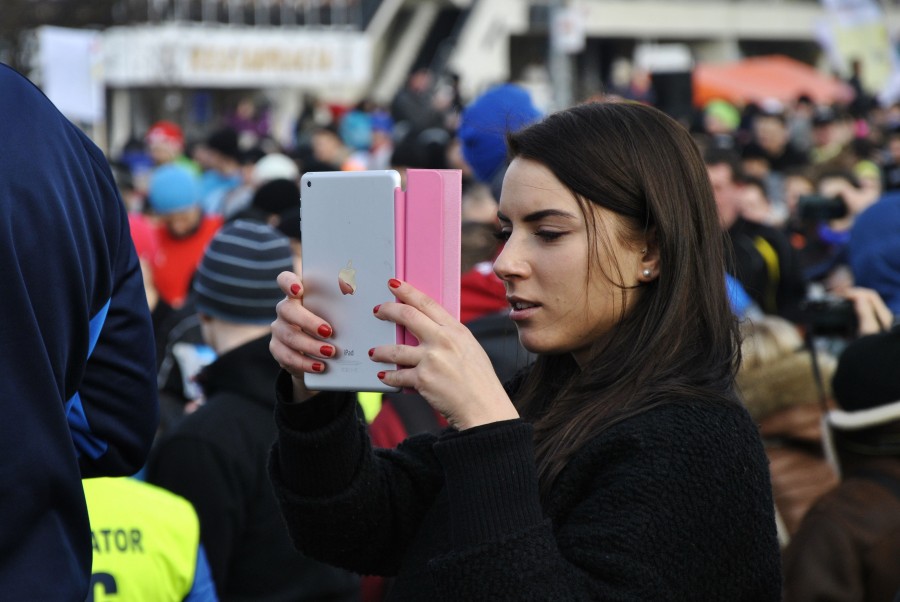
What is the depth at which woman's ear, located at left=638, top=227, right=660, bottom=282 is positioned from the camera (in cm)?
198

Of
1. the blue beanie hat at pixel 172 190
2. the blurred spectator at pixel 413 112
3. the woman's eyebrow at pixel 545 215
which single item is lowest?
the blue beanie hat at pixel 172 190

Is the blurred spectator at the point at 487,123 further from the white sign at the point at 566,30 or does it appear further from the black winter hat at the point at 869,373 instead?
the white sign at the point at 566,30

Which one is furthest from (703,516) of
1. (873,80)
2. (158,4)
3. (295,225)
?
(158,4)

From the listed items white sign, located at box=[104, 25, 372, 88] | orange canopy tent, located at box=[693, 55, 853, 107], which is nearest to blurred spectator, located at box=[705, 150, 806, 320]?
orange canopy tent, located at box=[693, 55, 853, 107]

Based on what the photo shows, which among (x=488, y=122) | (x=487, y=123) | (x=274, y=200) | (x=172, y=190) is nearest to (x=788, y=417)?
(x=487, y=123)

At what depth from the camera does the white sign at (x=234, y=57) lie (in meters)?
26.5

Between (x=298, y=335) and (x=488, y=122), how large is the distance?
388cm

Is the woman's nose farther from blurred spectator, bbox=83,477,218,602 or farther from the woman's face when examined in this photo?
blurred spectator, bbox=83,477,218,602

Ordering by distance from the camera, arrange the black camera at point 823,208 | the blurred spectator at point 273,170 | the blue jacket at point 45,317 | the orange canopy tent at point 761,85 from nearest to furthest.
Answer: the blue jacket at point 45,317 → the black camera at point 823,208 → the blurred spectator at point 273,170 → the orange canopy tent at point 761,85

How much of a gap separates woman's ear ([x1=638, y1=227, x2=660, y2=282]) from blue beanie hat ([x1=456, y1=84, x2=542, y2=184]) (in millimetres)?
3201

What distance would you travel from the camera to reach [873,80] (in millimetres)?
13938

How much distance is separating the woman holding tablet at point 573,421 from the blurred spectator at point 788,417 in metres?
1.71

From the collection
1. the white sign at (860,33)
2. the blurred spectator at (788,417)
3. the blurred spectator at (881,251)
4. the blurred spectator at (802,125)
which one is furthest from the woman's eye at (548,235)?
the blurred spectator at (802,125)

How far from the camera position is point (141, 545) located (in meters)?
2.42
